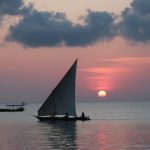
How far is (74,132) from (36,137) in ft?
34.7

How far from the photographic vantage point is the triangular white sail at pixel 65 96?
308ft

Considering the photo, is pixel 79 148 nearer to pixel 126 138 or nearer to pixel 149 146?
pixel 149 146

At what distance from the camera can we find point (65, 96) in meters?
94.4

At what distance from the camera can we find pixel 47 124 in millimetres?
100375

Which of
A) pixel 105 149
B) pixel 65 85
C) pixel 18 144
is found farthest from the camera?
pixel 65 85

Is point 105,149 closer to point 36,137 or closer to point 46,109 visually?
point 36,137

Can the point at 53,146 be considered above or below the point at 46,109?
below

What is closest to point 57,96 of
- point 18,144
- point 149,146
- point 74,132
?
point 74,132

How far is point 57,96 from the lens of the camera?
3757 inches

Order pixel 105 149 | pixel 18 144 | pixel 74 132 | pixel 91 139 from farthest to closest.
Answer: pixel 74 132, pixel 91 139, pixel 18 144, pixel 105 149

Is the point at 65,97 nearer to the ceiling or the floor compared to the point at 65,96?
nearer to the floor

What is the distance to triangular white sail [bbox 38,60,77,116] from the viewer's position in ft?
308

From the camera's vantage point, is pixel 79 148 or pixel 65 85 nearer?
pixel 79 148

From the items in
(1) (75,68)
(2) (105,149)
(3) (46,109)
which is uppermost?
(1) (75,68)
